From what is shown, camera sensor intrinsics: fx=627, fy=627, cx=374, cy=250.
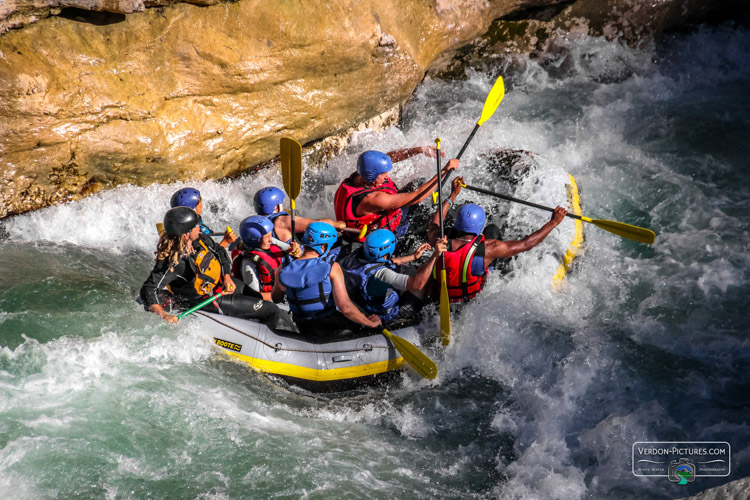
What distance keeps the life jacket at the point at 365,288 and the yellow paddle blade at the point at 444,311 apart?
15.6 inches

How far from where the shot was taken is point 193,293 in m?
4.63

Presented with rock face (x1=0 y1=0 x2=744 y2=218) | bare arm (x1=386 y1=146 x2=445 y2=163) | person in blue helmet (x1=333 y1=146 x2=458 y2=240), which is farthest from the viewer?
bare arm (x1=386 y1=146 x2=445 y2=163)

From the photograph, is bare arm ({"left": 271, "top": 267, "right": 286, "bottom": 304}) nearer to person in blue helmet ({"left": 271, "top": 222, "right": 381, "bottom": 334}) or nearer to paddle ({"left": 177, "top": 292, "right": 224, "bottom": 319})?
person in blue helmet ({"left": 271, "top": 222, "right": 381, "bottom": 334})

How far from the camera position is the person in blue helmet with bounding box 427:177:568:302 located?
479 cm

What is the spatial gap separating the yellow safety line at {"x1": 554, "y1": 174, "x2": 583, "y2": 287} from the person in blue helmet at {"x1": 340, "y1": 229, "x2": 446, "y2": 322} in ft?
4.27

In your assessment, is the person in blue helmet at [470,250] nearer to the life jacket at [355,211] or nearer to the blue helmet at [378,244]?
the blue helmet at [378,244]

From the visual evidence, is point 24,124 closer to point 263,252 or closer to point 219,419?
point 263,252

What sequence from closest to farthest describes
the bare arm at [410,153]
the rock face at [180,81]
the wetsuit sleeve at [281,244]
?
the wetsuit sleeve at [281,244]
the rock face at [180,81]
the bare arm at [410,153]

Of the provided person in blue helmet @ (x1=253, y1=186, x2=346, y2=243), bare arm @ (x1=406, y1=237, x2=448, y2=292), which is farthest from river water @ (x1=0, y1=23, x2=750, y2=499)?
person in blue helmet @ (x1=253, y1=186, x2=346, y2=243)

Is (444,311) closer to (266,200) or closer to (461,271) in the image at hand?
(461,271)

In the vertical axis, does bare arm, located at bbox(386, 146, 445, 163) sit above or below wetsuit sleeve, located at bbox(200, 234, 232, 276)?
above

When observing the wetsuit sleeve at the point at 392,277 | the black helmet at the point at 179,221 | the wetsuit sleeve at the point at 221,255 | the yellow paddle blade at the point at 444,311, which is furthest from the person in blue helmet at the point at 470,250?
the black helmet at the point at 179,221

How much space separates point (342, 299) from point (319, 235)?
512 millimetres

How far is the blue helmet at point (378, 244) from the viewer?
Result: 15.2 ft
